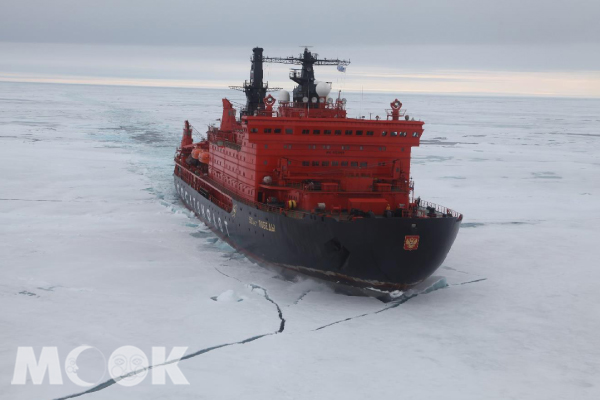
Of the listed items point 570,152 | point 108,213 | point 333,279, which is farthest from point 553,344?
point 570,152

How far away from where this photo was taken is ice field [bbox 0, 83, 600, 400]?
38.6 feet

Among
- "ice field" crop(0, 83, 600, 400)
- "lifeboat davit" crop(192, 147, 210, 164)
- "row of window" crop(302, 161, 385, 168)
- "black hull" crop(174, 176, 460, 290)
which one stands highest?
"row of window" crop(302, 161, 385, 168)

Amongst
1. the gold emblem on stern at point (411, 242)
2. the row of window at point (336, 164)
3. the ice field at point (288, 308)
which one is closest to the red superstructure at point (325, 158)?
the row of window at point (336, 164)

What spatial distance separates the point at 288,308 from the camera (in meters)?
15.9

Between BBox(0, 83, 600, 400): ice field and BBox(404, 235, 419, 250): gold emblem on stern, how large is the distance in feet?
5.07

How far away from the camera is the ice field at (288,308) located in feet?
38.6

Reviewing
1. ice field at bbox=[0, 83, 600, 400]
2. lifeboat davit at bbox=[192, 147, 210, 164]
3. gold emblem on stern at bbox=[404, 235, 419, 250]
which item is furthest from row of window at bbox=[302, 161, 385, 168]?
lifeboat davit at bbox=[192, 147, 210, 164]

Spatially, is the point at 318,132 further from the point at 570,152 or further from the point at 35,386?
the point at 570,152

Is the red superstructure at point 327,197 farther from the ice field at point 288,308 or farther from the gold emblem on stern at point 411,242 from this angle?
the ice field at point 288,308

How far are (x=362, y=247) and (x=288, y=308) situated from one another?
8.58ft

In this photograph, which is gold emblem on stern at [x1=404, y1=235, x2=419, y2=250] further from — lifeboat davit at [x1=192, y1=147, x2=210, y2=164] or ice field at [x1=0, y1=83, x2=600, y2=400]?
lifeboat davit at [x1=192, y1=147, x2=210, y2=164]

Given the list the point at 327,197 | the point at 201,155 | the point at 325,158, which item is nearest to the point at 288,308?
the point at 327,197

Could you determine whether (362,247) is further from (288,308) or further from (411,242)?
(288,308)

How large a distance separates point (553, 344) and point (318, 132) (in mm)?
9828
